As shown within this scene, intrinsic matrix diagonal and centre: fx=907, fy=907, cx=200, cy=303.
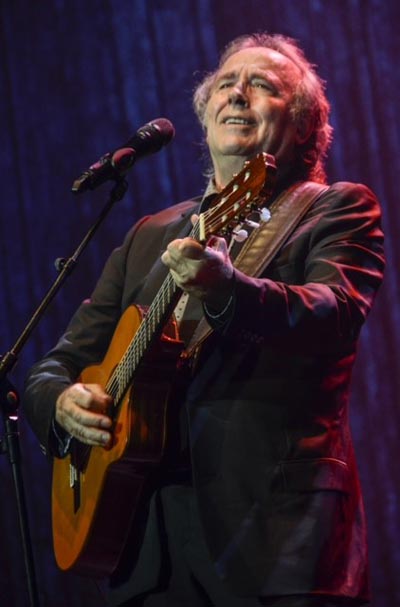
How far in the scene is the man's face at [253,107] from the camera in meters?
2.79

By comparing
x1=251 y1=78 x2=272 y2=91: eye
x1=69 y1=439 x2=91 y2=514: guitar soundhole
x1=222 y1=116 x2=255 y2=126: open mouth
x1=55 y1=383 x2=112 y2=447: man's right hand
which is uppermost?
x1=251 y1=78 x2=272 y2=91: eye

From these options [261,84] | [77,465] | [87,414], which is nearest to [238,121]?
[261,84]

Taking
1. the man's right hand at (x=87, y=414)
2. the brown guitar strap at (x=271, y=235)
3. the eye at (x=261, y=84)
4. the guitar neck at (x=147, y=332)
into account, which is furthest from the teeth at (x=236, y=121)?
the man's right hand at (x=87, y=414)

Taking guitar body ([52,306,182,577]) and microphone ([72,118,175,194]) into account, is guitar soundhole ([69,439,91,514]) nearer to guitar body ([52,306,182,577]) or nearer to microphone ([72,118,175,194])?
guitar body ([52,306,182,577])

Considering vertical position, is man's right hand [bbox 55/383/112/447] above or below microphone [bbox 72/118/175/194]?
below

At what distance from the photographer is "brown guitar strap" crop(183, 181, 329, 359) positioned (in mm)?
2311

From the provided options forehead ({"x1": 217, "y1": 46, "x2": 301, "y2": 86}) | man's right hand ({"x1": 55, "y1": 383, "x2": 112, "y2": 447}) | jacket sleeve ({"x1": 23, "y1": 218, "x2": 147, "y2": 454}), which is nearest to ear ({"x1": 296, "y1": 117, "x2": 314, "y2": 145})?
forehead ({"x1": 217, "y1": 46, "x2": 301, "y2": 86})

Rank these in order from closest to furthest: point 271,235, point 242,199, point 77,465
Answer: point 242,199 → point 271,235 → point 77,465

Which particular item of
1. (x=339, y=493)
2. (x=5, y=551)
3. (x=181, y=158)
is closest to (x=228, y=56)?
(x=181, y=158)

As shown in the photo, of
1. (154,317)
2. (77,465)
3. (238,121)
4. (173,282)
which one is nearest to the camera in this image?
(173,282)

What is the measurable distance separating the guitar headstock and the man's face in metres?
0.80

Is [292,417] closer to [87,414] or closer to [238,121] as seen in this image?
[87,414]

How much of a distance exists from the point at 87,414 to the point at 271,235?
677mm

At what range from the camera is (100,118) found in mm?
4246
